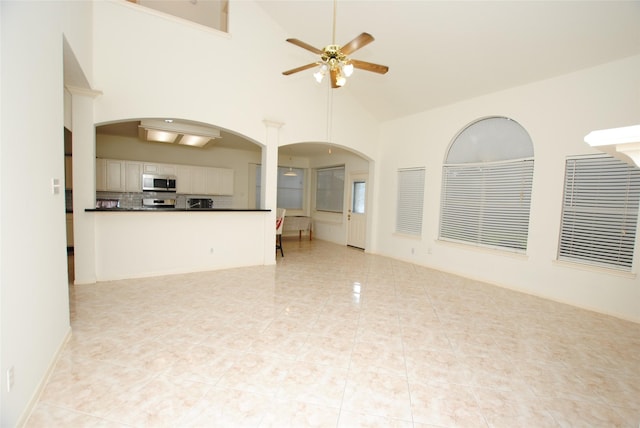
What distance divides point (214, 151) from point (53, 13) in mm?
5774

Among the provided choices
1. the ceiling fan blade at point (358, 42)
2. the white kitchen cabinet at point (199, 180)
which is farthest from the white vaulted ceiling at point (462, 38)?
the white kitchen cabinet at point (199, 180)

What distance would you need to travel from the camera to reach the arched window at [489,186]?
450 centimetres

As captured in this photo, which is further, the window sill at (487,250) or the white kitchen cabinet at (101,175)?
the white kitchen cabinet at (101,175)

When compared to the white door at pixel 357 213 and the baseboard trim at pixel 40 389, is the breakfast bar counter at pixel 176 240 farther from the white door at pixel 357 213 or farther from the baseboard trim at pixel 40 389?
the white door at pixel 357 213

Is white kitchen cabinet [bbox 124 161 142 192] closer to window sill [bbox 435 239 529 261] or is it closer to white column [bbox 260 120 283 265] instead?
white column [bbox 260 120 283 265]

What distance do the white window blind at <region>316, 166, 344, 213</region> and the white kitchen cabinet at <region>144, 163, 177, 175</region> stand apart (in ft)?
13.6

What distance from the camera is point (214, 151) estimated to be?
26.3 feet

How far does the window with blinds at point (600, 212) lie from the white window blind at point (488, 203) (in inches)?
19.9

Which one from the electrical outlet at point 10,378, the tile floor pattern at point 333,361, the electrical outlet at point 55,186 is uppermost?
the electrical outlet at point 55,186

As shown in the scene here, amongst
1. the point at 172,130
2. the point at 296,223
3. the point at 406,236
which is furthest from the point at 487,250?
the point at 172,130

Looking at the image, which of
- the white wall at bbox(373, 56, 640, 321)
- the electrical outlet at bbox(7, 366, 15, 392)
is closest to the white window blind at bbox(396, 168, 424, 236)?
the white wall at bbox(373, 56, 640, 321)

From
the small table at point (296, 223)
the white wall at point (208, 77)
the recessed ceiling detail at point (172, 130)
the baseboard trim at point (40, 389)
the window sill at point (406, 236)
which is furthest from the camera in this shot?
the small table at point (296, 223)

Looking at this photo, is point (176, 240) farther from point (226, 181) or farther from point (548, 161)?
point (548, 161)

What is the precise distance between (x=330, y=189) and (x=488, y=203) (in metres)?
4.77
